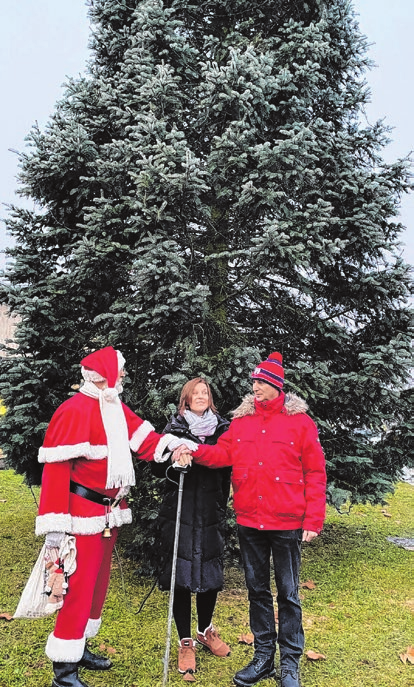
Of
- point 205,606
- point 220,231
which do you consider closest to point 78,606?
point 205,606

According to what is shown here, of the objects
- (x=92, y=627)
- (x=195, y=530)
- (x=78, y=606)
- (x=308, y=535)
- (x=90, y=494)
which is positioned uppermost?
(x=90, y=494)

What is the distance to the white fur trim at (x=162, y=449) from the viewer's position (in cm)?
378

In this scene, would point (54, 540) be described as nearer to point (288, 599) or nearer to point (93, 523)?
point (93, 523)

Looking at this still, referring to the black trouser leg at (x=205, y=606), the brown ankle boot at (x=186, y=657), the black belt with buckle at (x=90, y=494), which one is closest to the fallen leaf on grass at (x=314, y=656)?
the black trouser leg at (x=205, y=606)

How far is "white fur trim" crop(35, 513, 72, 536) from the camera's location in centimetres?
317

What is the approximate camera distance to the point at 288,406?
370 centimetres

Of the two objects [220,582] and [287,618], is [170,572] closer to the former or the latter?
[220,582]

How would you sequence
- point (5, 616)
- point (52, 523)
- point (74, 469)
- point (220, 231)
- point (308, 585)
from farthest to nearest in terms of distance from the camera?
point (220, 231) → point (308, 585) → point (5, 616) → point (74, 469) → point (52, 523)

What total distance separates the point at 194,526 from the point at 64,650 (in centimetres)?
107

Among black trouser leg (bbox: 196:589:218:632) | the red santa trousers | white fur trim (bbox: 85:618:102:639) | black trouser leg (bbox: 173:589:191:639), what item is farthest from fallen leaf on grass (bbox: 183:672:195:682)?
the red santa trousers

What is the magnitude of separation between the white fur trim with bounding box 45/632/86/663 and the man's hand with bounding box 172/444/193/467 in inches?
46.6

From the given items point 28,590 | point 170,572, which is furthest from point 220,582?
point 28,590

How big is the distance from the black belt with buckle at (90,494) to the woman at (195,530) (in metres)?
0.52

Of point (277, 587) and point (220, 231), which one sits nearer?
point (277, 587)
